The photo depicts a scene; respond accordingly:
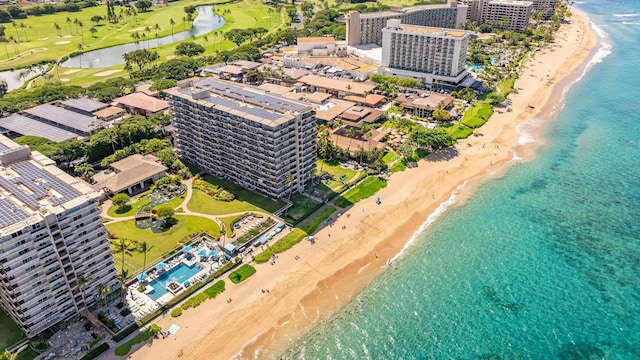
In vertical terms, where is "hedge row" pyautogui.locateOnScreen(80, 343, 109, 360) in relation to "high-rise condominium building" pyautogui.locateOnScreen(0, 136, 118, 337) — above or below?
below

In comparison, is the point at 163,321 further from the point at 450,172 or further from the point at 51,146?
the point at 450,172

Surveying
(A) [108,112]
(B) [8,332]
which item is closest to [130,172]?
(B) [8,332]

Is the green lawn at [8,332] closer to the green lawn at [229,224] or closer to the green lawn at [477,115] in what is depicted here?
the green lawn at [229,224]

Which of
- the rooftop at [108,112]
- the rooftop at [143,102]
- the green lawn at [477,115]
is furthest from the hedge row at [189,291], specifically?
the green lawn at [477,115]

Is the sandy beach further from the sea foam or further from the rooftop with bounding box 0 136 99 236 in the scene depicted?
the rooftop with bounding box 0 136 99 236

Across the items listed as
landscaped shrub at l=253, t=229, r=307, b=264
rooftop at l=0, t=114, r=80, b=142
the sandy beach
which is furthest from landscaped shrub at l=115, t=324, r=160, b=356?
rooftop at l=0, t=114, r=80, b=142

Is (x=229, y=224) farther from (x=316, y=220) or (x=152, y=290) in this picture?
(x=152, y=290)
